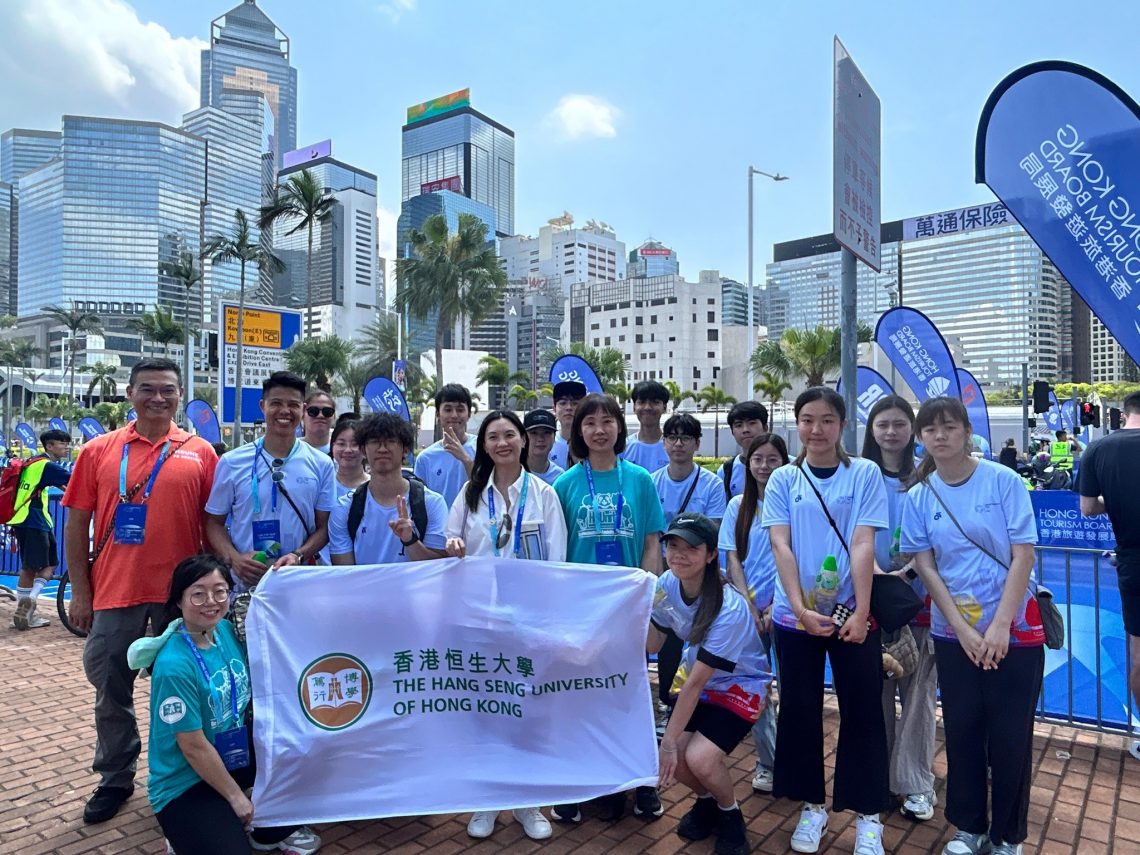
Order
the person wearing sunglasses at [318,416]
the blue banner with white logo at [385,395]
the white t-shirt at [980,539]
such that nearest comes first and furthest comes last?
the white t-shirt at [980,539], the person wearing sunglasses at [318,416], the blue banner with white logo at [385,395]

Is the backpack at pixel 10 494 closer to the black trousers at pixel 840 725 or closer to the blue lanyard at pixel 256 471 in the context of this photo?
the blue lanyard at pixel 256 471

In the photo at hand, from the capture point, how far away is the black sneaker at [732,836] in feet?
10.2

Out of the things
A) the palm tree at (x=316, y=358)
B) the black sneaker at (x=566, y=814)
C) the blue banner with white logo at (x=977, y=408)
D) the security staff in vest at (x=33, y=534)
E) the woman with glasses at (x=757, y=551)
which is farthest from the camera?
the palm tree at (x=316, y=358)

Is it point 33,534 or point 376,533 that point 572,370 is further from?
point 376,533

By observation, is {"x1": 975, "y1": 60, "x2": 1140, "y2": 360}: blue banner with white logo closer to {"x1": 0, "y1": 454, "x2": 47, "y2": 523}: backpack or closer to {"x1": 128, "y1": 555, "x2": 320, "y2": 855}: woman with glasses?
{"x1": 128, "y1": 555, "x2": 320, "y2": 855}: woman with glasses

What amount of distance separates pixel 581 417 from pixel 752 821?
1.97 meters

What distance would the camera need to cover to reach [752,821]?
3404mm

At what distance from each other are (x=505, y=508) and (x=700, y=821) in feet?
5.18

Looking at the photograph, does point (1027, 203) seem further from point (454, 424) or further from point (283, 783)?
point (283, 783)

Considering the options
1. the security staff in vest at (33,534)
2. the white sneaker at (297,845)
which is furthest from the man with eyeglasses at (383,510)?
the security staff in vest at (33,534)

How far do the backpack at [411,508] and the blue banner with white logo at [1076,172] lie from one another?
3101mm

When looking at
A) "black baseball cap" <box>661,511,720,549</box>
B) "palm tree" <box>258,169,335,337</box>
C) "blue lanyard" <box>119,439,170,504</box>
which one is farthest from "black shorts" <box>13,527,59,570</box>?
"palm tree" <box>258,169,335,337</box>

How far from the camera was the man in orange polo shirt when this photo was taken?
11.5 ft

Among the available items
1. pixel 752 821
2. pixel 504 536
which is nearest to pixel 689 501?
pixel 504 536
